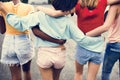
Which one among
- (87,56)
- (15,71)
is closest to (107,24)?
(87,56)

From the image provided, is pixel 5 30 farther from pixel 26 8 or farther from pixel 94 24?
pixel 94 24

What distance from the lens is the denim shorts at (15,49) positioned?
471 centimetres

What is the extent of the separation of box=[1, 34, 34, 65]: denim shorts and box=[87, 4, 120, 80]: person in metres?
1.00

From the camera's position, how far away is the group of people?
4.14 m

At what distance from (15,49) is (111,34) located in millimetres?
1358

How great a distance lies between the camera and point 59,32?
13.7 ft

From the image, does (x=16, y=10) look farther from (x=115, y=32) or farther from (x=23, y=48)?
(x=115, y=32)

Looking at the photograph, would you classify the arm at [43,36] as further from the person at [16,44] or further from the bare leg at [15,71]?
the bare leg at [15,71]

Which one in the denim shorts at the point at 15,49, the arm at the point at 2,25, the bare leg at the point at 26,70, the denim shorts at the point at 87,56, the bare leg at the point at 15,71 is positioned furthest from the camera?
the bare leg at the point at 26,70

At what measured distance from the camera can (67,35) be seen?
420 cm

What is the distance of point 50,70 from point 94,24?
32.9 inches

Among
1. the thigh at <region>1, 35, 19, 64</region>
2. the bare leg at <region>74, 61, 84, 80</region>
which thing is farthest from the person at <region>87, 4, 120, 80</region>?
the thigh at <region>1, 35, 19, 64</region>

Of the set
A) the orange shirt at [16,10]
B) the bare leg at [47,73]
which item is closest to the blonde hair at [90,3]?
the orange shirt at [16,10]

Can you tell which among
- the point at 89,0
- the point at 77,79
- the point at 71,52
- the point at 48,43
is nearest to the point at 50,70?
the point at 48,43
